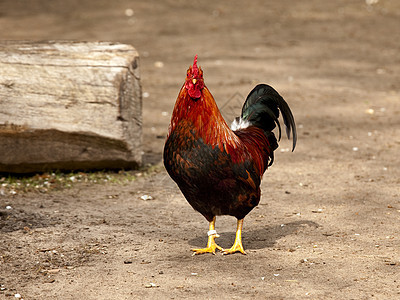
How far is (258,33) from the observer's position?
508 inches

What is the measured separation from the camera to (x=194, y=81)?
4.12 m

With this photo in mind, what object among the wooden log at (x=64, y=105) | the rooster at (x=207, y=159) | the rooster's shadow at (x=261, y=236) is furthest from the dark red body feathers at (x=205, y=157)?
the wooden log at (x=64, y=105)

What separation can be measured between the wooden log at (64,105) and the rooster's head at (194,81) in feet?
6.38

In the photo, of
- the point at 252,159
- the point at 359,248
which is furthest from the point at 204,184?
the point at 359,248

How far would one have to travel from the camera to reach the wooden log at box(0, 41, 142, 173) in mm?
5793

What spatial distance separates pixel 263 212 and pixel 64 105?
211 cm

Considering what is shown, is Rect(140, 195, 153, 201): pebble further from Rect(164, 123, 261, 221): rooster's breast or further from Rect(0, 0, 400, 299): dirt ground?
Rect(164, 123, 261, 221): rooster's breast

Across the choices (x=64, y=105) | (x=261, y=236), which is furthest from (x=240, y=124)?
(x=64, y=105)

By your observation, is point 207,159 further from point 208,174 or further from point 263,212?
point 263,212

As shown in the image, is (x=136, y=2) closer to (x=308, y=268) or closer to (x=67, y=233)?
(x=67, y=233)

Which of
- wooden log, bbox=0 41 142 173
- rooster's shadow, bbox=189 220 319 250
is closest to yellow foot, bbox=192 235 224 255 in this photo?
rooster's shadow, bbox=189 220 319 250

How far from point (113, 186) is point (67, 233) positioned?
1285mm

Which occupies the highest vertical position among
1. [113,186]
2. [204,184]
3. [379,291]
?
[204,184]

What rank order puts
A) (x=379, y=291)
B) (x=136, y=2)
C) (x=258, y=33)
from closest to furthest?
1. (x=379, y=291)
2. (x=258, y=33)
3. (x=136, y=2)
